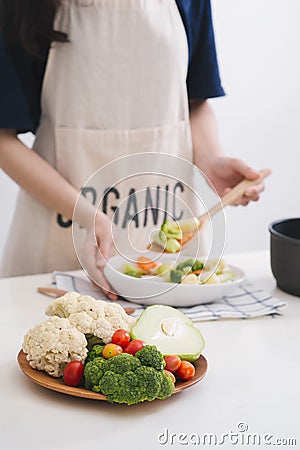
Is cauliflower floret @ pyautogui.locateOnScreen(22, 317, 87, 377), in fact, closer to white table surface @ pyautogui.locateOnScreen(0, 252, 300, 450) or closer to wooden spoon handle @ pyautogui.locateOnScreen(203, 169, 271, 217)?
white table surface @ pyautogui.locateOnScreen(0, 252, 300, 450)

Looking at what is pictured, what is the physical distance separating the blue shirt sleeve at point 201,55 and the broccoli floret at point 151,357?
40.7 inches

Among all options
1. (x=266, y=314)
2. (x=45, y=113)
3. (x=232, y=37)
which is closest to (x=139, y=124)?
(x=45, y=113)

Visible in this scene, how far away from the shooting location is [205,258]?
1.25 meters

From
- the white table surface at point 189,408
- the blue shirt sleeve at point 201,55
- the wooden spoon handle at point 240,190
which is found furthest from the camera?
the blue shirt sleeve at point 201,55

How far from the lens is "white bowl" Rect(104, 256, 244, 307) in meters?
1.23

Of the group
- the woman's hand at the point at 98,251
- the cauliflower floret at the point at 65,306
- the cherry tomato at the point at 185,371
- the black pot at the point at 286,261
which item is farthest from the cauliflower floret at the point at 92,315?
the black pot at the point at 286,261

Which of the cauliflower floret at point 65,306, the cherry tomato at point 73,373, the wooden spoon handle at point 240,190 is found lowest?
the cherry tomato at point 73,373

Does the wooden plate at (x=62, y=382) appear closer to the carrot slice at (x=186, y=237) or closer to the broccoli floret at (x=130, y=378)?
the broccoli floret at (x=130, y=378)

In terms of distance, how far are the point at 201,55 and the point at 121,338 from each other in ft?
3.38

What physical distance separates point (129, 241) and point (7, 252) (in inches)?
24.8

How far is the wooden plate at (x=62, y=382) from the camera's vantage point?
2.76 feet

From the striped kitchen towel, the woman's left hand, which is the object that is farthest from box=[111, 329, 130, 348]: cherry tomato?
the woman's left hand

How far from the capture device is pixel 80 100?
1608 millimetres

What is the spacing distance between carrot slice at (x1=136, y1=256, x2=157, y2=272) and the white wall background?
5.43 feet
